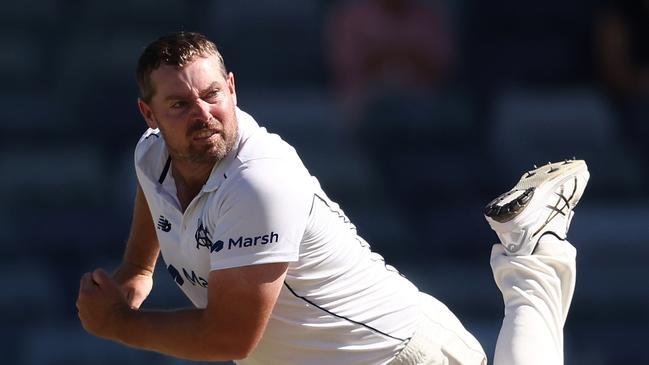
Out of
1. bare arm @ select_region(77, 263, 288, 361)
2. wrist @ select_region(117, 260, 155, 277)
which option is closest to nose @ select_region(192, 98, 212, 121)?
bare arm @ select_region(77, 263, 288, 361)

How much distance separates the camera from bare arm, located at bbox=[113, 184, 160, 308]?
13.3ft

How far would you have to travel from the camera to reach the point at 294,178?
3484mm

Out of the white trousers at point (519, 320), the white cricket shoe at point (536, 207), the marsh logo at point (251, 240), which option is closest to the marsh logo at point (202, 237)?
the marsh logo at point (251, 240)

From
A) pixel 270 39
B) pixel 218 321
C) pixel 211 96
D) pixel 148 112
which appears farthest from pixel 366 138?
pixel 218 321

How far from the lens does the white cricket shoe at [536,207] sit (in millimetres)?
4129

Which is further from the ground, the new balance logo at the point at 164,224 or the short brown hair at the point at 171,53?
the short brown hair at the point at 171,53

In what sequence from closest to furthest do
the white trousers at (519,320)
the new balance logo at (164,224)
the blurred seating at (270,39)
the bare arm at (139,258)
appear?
the new balance logo at (164,224) < the white trousers at (519,320) < the bare arm at (139,258) < the blurred seating at (270,39)

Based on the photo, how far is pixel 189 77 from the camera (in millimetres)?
3445

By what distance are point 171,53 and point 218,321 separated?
27.0 inches

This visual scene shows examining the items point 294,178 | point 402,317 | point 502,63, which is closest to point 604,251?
point 502,63

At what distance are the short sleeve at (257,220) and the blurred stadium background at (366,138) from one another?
287cm

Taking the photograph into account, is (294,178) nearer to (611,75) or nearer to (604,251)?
(604,251)

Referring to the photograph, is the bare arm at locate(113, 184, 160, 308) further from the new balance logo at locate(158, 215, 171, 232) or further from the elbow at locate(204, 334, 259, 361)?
the elbow at locate(204, 334, 259, 361)

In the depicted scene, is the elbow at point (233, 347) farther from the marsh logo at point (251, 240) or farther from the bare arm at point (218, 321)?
the marsh logo at point (251, 240)
